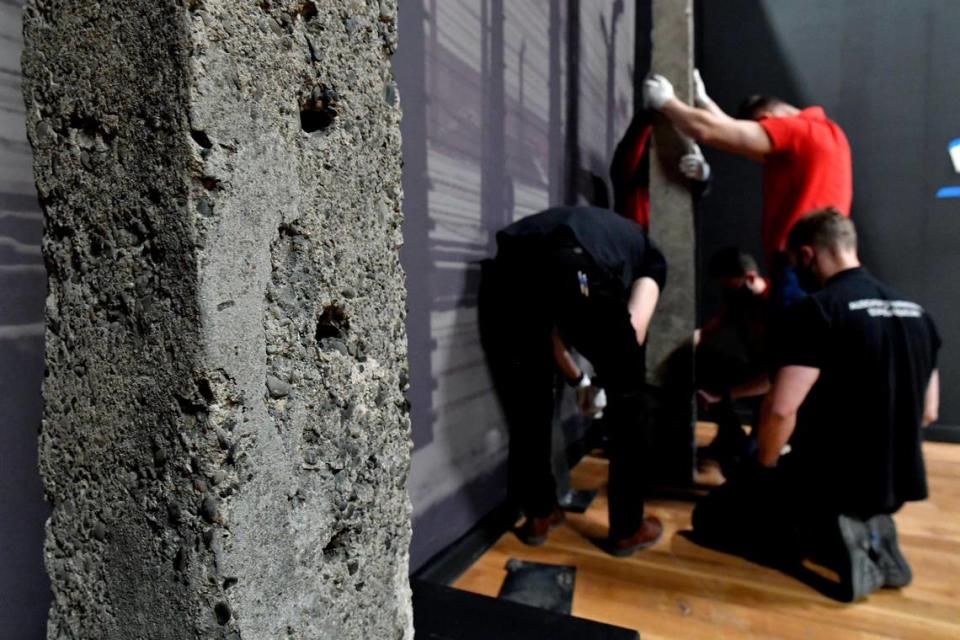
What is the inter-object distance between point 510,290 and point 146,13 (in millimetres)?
1630

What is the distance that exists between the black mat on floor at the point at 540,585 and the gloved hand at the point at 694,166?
1.89 meters

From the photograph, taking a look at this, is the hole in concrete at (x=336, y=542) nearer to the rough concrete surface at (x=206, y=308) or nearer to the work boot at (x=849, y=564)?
the rough concrete surface at (x=206, y=308)

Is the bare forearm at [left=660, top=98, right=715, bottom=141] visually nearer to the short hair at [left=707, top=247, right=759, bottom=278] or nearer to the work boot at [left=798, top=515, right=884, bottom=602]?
the short hair at [left=707, top=247, right=759, bottom=278]

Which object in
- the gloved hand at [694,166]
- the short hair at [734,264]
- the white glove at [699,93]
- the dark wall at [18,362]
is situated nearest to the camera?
the dark wall at [18,362]

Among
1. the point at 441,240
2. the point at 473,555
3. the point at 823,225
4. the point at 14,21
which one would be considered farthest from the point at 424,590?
the point at 823,225

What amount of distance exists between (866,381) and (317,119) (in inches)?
79.1

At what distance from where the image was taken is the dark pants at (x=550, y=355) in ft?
6.91

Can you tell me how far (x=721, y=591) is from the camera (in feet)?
6.89

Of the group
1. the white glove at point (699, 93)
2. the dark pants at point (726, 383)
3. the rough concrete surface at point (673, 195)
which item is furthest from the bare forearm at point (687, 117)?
the dark pants at point (726, 383)

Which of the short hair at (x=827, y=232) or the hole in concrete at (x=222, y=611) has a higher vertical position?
the short hair at (x=827, y=232)

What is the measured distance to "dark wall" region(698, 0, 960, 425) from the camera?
375cm

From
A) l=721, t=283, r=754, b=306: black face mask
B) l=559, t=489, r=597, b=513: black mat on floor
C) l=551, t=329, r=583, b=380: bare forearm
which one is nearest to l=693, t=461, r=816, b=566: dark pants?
l=559, t=489, r=597, b=513: black mat on floor

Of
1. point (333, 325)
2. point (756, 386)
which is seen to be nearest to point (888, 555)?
point (756, 386)

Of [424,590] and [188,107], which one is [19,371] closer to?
[188,107]
